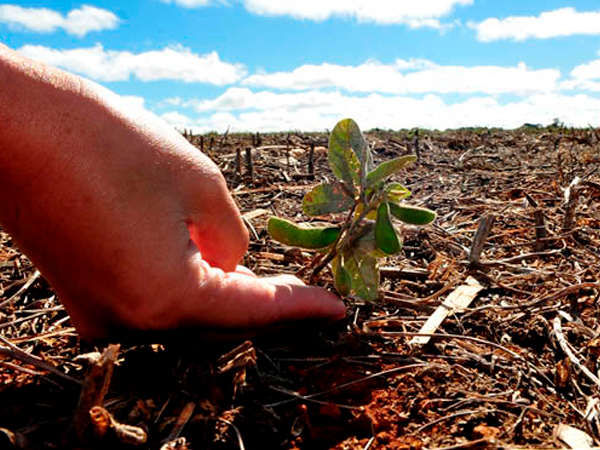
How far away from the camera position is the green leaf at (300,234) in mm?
1632

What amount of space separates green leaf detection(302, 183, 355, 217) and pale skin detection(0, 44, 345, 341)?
0.37m

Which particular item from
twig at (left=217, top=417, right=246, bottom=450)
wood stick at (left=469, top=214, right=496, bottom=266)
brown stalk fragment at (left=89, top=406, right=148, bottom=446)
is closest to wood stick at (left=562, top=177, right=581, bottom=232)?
wood stick at (left=469, top=214, right=496, bottom=266)

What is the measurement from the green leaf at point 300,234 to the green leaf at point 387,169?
7.1 inches

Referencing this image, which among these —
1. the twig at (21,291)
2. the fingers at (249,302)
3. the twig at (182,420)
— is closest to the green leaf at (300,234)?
the fingers at (249,302)

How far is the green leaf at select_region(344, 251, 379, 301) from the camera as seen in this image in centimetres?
160

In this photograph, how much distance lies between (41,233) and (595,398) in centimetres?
134

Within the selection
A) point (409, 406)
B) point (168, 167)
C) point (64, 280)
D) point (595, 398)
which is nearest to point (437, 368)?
point (409, 406)

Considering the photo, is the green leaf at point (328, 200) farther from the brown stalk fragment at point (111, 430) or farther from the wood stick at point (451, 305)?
the brown stalk fragment at point (111, 430)

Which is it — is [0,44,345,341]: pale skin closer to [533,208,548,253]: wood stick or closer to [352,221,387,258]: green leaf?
[352,221,387,258]: green leaf

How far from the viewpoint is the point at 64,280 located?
1.33 meters

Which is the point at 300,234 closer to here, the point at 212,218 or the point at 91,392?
the point at 212,218

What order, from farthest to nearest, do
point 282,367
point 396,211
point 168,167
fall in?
point 396,211
point 282,367
point 168,167

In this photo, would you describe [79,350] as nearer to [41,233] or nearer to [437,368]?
[41,233]

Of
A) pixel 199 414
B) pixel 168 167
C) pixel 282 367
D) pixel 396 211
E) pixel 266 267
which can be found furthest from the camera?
pixel 266 267
